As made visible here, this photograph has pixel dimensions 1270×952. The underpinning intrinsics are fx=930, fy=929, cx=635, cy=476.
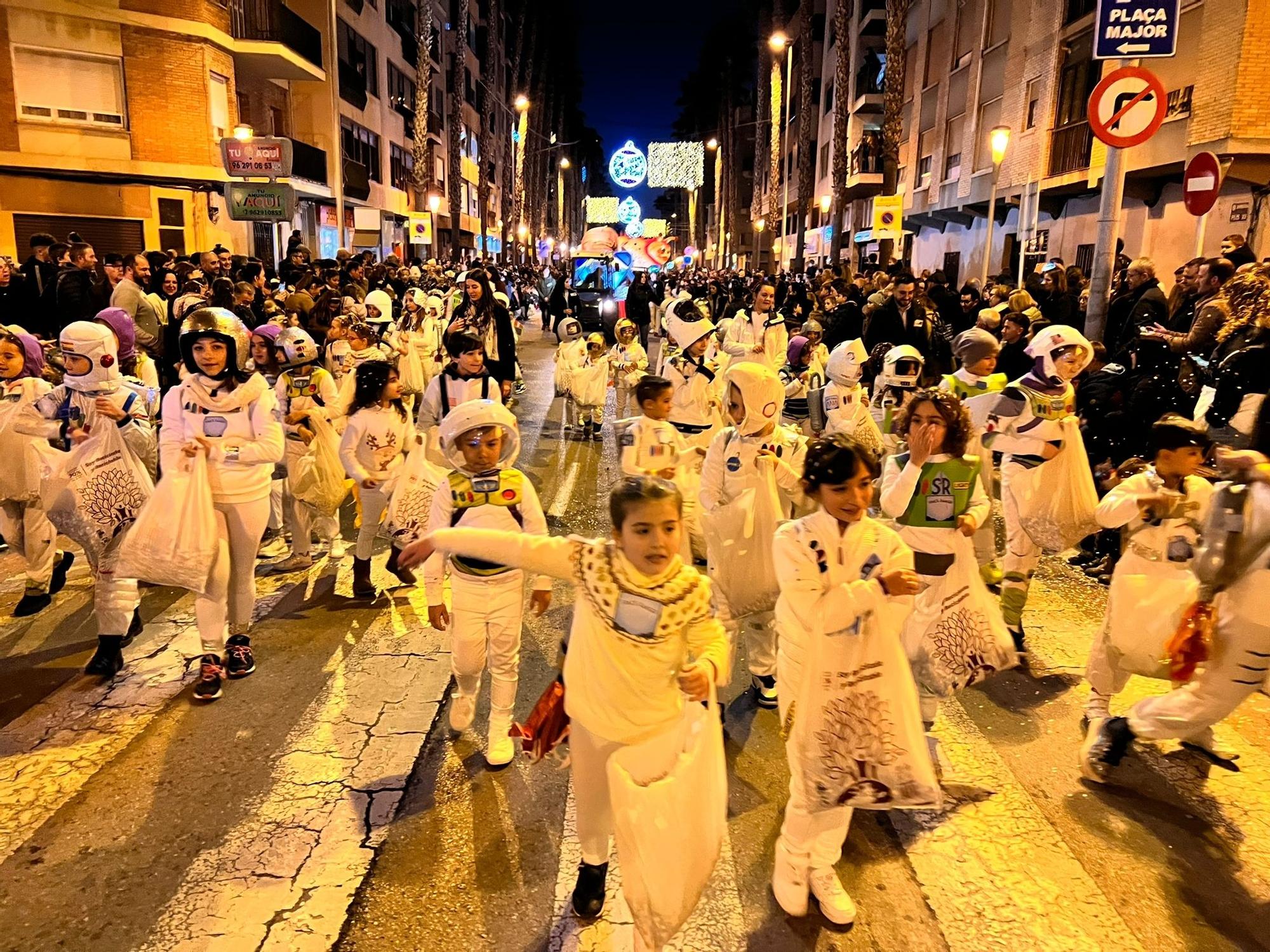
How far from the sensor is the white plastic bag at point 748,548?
16.1ft

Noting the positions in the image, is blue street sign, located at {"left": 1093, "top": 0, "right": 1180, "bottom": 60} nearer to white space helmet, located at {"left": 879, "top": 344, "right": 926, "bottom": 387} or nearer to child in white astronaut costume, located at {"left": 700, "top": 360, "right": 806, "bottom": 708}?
white space helmet, located at {"left": 879, "top": 344, "right": 926, "bottom": 387}

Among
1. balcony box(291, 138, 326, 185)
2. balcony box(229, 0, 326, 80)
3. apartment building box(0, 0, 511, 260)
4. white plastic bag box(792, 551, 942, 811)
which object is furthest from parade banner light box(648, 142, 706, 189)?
white plastic bag box(792, 551, 942, 811)

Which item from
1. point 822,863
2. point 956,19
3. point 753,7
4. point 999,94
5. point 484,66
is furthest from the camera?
point 484,66

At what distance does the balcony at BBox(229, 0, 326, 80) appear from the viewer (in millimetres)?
23500

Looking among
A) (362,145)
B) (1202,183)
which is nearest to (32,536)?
(1202,183)

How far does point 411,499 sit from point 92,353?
2.06 meters

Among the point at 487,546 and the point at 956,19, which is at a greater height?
the point at 956,19

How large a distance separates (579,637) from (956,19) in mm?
29989

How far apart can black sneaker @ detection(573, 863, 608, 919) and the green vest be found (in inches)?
82.5

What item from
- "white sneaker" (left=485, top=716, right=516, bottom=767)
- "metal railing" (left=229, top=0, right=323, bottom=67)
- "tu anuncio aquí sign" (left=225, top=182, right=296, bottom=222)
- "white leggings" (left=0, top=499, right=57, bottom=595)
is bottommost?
"white sneaker" (left=485, top=716, right=516, bottom=767)

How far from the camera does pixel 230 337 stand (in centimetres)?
A: 500

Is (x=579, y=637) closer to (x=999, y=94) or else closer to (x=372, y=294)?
(x=372, y=294)

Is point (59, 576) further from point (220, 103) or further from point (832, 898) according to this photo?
point (220, 103)

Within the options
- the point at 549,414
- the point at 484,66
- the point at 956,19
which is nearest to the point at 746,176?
the point at 484,66
